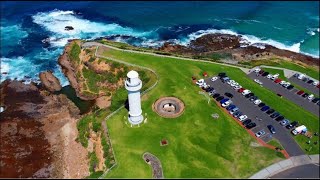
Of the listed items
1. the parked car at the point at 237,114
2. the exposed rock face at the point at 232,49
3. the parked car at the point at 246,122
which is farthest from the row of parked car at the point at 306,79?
the parked car at the point at 246,122

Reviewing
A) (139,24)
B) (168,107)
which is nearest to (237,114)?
(168,107)

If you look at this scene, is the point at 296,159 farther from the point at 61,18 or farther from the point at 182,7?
the point at 61,18

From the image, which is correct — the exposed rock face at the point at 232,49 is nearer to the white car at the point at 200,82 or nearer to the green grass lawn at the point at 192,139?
the white car at the point at 200,82

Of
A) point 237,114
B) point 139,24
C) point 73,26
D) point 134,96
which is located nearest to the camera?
point 134,96

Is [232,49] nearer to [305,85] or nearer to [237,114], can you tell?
[305,85]

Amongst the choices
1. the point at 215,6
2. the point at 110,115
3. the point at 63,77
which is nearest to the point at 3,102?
the point at 63,77

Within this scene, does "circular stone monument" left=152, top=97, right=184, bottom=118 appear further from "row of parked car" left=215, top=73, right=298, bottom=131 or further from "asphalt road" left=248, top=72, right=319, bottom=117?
"asphalt road" left=248, top=72, right=319, bottom=117

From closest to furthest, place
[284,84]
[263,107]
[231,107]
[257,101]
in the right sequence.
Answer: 1. [231,107]
2. [263,107]
3. [257,101]
4. [284,84]
